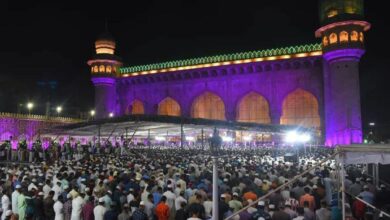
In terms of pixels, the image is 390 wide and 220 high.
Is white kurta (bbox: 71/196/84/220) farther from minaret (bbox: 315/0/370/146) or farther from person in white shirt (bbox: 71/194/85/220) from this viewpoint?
minaret (bbox: 315/0/370/146)

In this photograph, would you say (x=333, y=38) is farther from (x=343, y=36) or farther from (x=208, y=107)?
(x=208, y=107)

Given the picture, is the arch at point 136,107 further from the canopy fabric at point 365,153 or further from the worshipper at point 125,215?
the canopy fabric at point 365,153

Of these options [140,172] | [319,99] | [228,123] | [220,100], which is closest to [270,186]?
[140,172]

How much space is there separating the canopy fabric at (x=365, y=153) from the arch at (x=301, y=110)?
31.5 m

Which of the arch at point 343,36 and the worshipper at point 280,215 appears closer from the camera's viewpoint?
the worshipper at point 280,215

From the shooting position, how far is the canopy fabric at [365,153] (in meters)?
7.52

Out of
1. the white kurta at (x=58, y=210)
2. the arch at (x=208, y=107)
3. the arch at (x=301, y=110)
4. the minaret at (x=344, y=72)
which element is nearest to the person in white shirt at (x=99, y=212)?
the white kurta at (x=58, y=210)

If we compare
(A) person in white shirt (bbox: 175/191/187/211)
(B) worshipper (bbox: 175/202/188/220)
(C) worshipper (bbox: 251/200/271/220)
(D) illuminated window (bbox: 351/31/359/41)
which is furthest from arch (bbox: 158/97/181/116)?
(C) worshipper (bbox: 251/200/271/220)

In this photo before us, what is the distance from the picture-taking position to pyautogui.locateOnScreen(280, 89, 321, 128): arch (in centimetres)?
4072

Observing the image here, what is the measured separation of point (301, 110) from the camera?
4144 centimetres

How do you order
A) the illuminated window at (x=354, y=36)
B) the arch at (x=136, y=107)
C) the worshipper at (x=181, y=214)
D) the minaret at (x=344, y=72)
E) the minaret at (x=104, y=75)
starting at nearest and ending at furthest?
1. the worshipper at (x=181, y=214)
2. the minaret at (x=344, y=72)
3. the illuminated window at (x=354, y=36)
4. the minaret at (x=104, y=75)
5. the arch at (x=136, y=107)

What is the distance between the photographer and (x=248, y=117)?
143 ft

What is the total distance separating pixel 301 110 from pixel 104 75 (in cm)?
2282

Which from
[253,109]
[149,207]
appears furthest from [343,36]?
[149,207]
